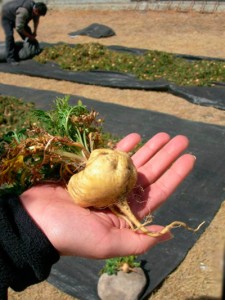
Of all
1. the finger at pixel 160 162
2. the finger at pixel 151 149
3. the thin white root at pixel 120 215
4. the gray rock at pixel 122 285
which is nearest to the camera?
the thin white root at pixel 120 215

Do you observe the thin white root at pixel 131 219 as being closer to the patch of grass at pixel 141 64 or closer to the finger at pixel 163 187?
the finger at pixel 163 187

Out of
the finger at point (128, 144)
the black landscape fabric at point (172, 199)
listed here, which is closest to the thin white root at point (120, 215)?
the finger at point (128, 144)

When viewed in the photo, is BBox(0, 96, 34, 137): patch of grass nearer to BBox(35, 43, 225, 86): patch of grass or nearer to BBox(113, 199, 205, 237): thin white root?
BBox(35, 43, 225, 86): patch of grass

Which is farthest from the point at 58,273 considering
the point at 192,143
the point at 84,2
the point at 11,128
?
the point at 84,2

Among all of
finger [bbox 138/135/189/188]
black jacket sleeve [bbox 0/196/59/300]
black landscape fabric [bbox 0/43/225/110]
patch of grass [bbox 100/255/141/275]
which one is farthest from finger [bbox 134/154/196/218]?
black landscape fabric [bbox 0/43/225/110]

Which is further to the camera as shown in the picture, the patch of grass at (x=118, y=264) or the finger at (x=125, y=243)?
the patch of grass at (x=118, y=264)

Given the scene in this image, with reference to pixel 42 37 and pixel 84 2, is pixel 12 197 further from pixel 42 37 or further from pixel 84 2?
pixel 84 2
